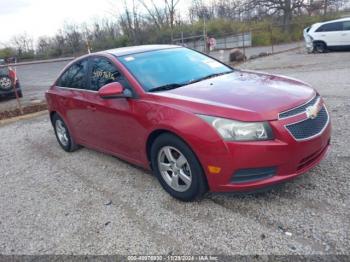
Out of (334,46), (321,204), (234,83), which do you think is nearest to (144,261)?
(321,204)

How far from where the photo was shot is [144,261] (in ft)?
8.91

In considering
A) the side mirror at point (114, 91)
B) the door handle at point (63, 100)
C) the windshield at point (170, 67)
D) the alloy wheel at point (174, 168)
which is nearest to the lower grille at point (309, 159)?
the alloy wheel at point (174, 168)

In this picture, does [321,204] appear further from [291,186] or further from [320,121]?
[320,121]

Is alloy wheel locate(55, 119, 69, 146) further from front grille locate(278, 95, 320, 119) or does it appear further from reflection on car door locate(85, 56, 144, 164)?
front grille locate(278, 95, 320, 119)

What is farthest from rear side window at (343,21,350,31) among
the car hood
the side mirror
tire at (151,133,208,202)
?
tire at (151,133,208,202)

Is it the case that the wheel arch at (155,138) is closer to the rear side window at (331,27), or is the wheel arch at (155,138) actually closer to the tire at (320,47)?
the rear side window at (331,27)

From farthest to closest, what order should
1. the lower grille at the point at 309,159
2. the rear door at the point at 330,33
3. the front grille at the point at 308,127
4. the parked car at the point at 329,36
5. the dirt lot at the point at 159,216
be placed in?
the rear door at the point at 330,33 < the parked car at the point at 329,36 < the lower grille at the point at 309,159 < the front grille at the point at 308,127 < the dirt lot at the point at 159,216

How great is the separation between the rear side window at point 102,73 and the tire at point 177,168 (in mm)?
1069

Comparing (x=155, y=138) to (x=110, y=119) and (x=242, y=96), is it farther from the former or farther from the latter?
(x=242, y=96)

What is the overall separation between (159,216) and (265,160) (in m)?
1.18

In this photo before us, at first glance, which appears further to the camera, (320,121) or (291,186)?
(291,186)

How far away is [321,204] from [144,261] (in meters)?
1.70

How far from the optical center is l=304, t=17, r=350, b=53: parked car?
17.4m

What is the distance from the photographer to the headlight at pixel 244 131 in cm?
284
